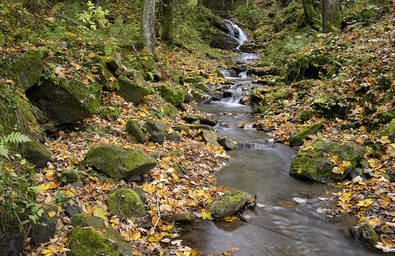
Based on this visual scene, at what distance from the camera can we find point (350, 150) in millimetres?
6656

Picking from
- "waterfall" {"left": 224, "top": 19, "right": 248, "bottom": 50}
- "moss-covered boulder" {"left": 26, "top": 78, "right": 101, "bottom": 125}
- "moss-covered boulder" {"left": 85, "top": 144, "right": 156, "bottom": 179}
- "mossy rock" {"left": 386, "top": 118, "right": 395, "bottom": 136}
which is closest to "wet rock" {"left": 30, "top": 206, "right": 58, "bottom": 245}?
"moss-covered boulder" {"left": 85, "top": 144, "right": 156, "bottom": 179}

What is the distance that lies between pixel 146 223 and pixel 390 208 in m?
4.23

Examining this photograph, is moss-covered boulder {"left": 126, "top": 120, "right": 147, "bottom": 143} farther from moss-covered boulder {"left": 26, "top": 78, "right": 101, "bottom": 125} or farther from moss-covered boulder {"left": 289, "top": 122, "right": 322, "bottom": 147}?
moss-covered boulder {"left": 289, "top": 122, "right": 322, "bottom": 147}

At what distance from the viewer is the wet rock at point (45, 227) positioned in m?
3.40

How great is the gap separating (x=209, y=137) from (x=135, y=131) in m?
2.52

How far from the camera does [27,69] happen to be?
5.54 meters

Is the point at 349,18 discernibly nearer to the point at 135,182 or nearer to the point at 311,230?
the point at 311,230

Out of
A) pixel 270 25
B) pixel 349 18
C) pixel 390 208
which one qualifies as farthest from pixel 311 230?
pixel 270 25

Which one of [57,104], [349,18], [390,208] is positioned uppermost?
[349,18]

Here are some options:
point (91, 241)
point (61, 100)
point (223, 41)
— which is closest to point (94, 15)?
point (61, 100)

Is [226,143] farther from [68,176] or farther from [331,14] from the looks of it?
[331,14]

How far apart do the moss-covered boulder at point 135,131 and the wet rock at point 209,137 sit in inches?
83.8

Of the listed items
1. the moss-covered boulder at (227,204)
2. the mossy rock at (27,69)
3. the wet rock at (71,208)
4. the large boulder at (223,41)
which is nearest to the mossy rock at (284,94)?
the moss-covered boulder at (227,204)

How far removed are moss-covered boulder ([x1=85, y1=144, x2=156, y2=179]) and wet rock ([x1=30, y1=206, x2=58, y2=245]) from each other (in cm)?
171
